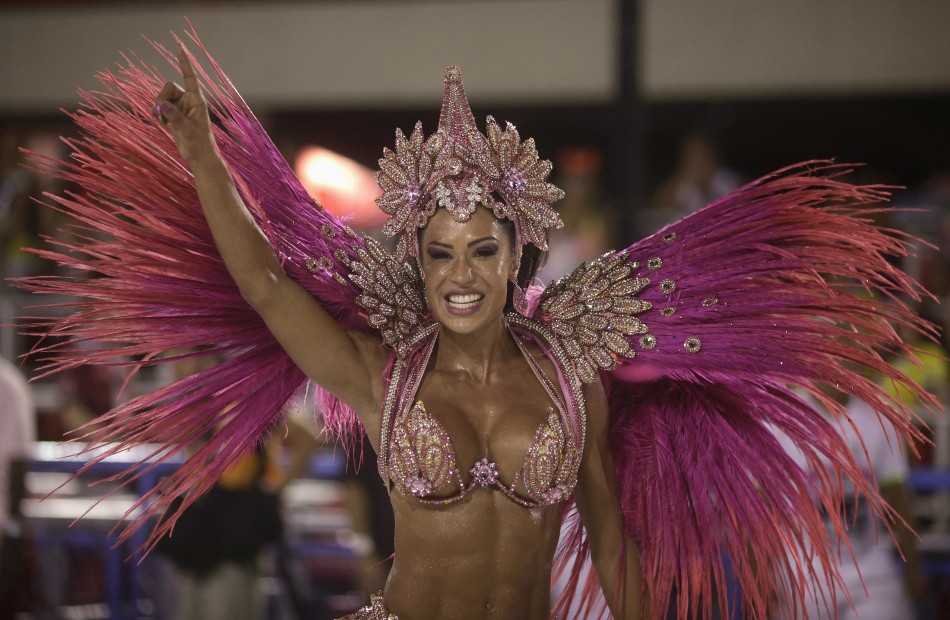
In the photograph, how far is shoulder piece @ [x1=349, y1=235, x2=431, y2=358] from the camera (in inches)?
96.8

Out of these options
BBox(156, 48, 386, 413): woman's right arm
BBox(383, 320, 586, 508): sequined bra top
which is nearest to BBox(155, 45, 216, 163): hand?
BBox(156, 48, 386, 413): woman's right arm

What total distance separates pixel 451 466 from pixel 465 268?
41 cm

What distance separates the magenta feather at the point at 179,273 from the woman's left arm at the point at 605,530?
2.03ft

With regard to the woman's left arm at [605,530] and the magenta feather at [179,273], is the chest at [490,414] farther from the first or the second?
the magenta feather at [179,273]

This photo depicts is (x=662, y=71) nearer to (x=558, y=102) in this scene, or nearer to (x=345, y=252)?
(x=558, y=102)

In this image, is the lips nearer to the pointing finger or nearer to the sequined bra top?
the sequined bra top

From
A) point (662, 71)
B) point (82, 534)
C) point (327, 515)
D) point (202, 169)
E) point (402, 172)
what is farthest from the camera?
point (662, 71)

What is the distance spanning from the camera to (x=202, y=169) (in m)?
2.11

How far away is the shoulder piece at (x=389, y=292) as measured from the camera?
2.46 metres

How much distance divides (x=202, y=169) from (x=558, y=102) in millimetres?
6047

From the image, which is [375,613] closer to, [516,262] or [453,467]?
[453,467]

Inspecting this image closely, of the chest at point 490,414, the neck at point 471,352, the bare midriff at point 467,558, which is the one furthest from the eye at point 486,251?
the bare midriff at point 467,558

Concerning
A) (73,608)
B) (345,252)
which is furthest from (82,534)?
(345,252)

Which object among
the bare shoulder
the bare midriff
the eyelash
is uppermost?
the eyelash
